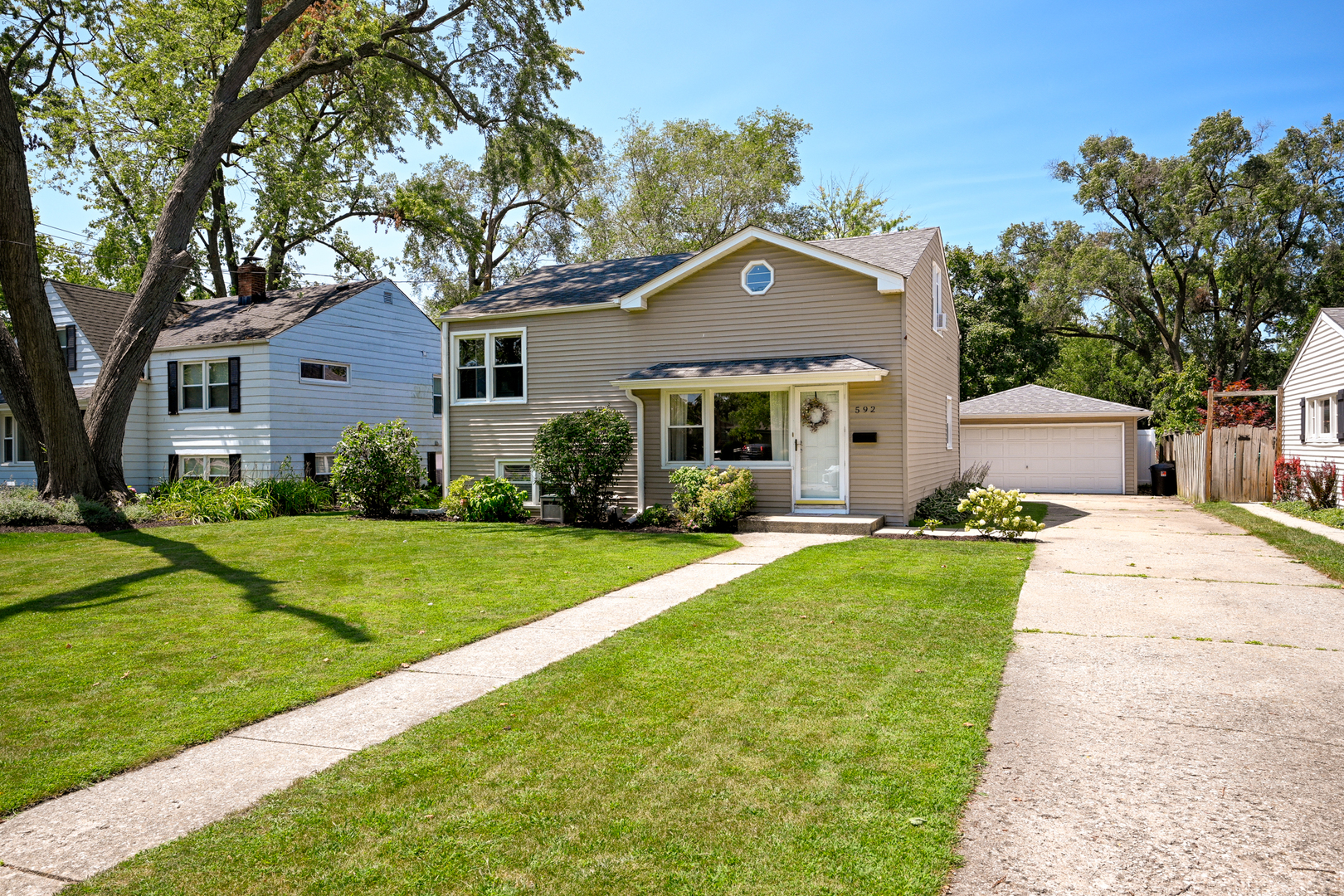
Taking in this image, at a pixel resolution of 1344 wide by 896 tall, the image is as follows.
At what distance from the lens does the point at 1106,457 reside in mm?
23344

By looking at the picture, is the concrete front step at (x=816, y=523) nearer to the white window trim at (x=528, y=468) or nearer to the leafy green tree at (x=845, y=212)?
the white window trim at (x=528, y=468)

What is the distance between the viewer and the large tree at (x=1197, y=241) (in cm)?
2897

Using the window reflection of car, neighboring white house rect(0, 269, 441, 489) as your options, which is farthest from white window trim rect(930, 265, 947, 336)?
neighboring white house rect(0, 269, 441, 489)

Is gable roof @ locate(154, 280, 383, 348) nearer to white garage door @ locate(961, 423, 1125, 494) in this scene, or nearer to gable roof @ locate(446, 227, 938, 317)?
gable roof @ locate(446, 227, 938, 317)

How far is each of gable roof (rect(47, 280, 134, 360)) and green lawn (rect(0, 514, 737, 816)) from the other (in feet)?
40.1

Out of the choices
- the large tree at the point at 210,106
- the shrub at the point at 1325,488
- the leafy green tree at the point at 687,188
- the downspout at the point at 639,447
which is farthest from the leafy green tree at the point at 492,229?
the shrub at the point at 1325,488

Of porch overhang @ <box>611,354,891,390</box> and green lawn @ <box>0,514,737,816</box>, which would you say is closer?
green lawn @ <box>0,514,737,816</box>

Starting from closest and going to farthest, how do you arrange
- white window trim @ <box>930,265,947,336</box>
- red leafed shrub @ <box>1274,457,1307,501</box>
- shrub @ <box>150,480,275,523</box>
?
shrub @ <box>150,480,275,523</box>, white window trim @ <box>930,265,947,336</box>, red leafed shrub @ <box>1274,457,1307,501</box>

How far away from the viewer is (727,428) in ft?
48.3

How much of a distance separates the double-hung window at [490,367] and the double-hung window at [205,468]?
7.16 metres

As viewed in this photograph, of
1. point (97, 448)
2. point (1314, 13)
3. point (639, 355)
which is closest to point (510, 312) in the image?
point (639, 355)

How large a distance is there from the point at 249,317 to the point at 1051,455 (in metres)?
22.9

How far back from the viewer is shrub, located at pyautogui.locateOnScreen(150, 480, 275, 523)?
49.6ft

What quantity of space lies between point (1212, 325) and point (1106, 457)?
15.2 m
